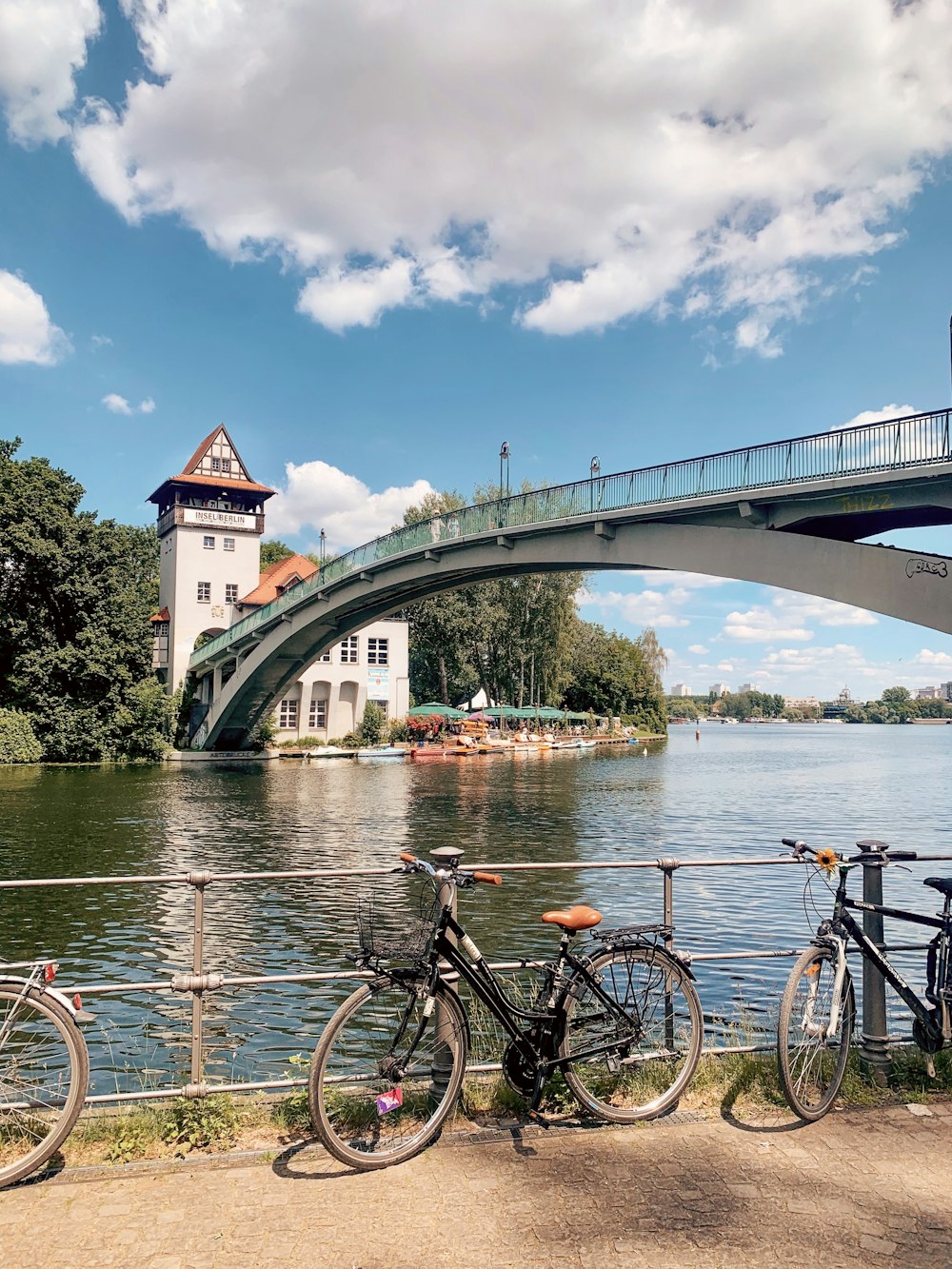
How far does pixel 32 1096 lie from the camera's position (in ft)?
12.1

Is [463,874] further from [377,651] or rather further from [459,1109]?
[377,651]

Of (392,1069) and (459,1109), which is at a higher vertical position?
(392,1069)

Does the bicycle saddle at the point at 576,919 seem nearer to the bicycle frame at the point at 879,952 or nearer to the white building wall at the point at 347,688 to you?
the bicycle frame at the point at 879,952

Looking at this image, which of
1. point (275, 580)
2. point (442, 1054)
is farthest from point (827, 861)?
point (275, 580)

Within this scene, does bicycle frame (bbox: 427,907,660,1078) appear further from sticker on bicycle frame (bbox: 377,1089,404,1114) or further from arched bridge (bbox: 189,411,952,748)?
arched bridge (bbox: 189,411,952,748)

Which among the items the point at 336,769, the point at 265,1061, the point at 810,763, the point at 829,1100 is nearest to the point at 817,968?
the point at 829,1100

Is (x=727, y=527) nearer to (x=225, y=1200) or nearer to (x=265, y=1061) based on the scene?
(x=265, y=1061)

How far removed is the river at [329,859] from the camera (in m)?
8.88

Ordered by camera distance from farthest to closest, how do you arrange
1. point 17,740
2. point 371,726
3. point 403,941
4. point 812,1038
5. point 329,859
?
point 371,726 < point 17,740 < point 329,859 < point 812,1038 < point 403,941

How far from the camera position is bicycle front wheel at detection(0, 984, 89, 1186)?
3.33m

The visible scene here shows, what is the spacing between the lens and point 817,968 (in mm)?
3904

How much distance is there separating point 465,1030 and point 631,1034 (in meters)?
0.78

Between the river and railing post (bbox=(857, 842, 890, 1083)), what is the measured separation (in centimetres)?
70

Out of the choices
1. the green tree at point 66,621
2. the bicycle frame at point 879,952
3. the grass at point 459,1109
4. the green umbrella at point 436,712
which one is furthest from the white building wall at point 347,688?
the bicycle frame at point 879,952
